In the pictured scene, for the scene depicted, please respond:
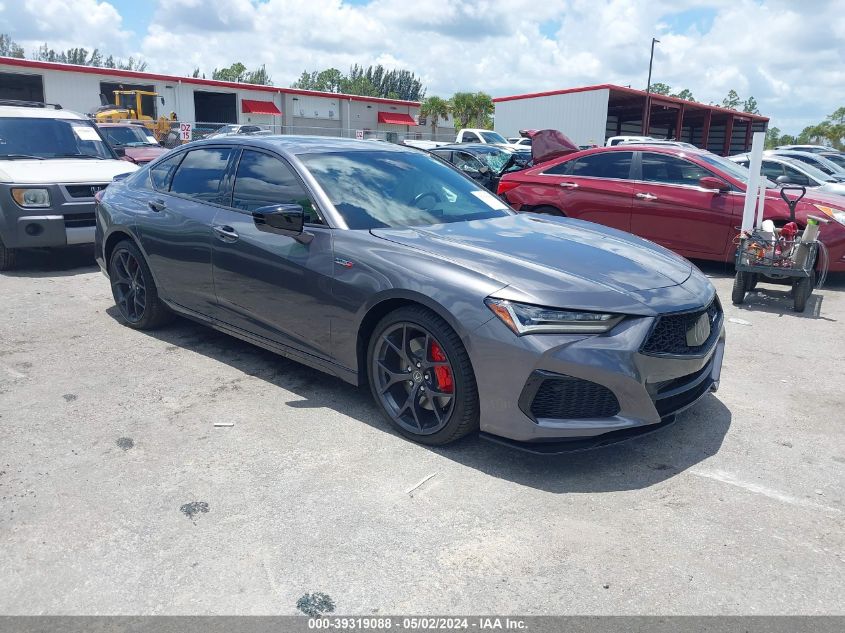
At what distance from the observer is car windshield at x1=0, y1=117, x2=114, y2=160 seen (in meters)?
8.53

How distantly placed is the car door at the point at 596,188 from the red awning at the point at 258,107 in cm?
4182

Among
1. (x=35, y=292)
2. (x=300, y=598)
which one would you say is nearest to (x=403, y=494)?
(x=300, y=598)

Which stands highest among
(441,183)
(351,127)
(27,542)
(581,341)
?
(351,127)

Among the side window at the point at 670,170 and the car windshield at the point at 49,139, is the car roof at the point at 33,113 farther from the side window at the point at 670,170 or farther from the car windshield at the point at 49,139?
the side window at the point at 670,170

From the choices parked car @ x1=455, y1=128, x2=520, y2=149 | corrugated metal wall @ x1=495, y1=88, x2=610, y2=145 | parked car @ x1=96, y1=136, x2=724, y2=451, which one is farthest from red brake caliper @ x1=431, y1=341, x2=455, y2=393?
Answer: corrugated metal wall @ x1=495, y1=88, x2=610, y2=145

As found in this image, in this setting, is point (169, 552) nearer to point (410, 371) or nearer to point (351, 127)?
point (410, 371)

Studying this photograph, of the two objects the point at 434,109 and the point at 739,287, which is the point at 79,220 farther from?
the point at 434,109

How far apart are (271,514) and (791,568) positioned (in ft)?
6.99

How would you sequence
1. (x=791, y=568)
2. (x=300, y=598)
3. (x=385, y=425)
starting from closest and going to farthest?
(x=300, y=598), (x=791, y=568), (x=385, y=425)

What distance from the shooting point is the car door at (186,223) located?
15.8ft

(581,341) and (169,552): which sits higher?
(581,341)

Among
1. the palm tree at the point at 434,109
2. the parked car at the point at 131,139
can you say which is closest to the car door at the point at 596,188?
the parked car at the point at 131,139

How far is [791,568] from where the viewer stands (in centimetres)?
270

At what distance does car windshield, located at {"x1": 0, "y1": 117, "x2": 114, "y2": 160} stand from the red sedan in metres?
5.66
